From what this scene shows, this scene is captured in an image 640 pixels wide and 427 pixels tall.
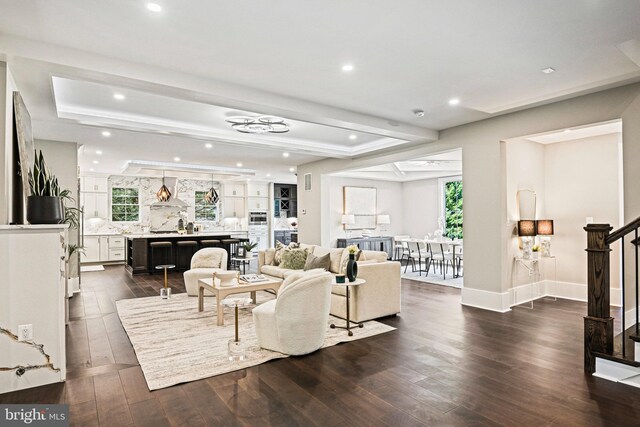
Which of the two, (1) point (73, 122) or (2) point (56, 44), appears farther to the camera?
(1) point (73, 122)

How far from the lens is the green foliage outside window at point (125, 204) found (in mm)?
11781

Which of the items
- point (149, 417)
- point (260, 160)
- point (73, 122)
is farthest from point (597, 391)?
point (260, 160)

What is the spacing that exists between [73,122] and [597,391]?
671 cm

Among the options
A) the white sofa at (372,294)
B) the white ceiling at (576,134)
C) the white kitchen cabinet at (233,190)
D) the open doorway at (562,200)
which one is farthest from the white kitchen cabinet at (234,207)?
the white ceiling at (576,134)

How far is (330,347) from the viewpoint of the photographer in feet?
13.3

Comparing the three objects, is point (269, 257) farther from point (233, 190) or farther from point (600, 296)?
point (233, 190)

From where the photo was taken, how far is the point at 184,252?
998 cm

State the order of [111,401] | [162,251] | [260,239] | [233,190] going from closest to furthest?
[111,401] → [162,251] → [233,190] → [260,239]

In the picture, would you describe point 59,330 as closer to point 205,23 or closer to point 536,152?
point 205,23

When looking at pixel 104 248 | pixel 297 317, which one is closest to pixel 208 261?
pixel 297 317

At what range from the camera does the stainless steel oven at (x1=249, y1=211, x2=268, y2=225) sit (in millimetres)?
13867

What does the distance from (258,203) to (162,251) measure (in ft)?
16.1

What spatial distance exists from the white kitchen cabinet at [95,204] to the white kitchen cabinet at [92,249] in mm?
827

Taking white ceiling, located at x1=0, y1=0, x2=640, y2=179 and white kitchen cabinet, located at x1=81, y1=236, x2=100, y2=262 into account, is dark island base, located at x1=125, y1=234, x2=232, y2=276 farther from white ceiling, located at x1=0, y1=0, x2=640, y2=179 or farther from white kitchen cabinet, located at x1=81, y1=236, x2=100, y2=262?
white ceiling, located at x1=0, y1=0, x2=640, y2=179
